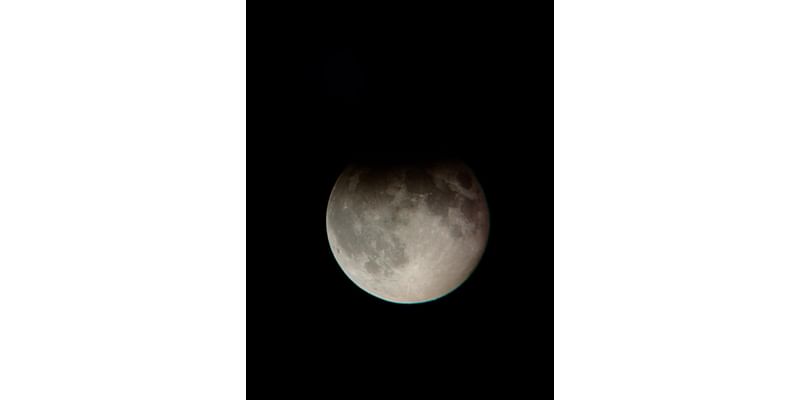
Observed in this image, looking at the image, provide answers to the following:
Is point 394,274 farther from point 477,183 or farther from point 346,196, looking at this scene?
point 477,183

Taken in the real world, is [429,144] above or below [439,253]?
above

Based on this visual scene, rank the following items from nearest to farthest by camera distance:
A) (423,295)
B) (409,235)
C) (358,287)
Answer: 1. (409,235)
2. (423,295)
3. (358,287)

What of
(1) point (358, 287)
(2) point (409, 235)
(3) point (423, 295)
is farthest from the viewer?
(1) point (358, 287)

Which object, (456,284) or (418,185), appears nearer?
(418,185)

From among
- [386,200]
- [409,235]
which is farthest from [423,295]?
[386,200]

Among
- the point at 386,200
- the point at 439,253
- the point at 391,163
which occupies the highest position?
the point at 391,163

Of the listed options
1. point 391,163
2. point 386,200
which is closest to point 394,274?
point 386,200
